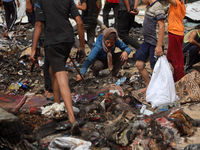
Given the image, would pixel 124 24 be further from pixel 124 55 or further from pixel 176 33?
pixel 176 33

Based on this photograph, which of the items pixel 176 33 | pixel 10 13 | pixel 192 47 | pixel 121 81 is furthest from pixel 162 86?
pixel 10 13

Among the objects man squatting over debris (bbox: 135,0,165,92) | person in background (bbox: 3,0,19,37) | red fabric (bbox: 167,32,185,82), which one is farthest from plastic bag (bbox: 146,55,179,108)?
person in background (bbox: 3,0,19,37)

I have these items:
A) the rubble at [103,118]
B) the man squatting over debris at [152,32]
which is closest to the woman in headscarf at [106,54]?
the rubble at [103,118]

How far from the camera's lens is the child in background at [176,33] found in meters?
3.99

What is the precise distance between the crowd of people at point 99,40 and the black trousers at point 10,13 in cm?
401

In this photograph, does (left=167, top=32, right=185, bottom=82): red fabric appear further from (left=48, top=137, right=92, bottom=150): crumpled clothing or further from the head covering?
(left=48, top=137, right=92, bottom=150): crumpled clothing

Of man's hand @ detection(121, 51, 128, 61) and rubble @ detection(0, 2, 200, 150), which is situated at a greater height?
man's hand @ detection(121, 51, 128, 61)

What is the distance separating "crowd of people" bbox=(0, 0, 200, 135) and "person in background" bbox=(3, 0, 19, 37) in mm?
3964

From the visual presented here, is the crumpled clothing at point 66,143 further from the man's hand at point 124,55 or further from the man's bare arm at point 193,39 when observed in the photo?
the man's bare arm at point 193,39

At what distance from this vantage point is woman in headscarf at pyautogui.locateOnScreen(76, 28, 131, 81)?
172 inches

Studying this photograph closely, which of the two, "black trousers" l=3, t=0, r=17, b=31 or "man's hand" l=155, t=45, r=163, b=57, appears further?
"black trousers" l=3, t=0, r=17, b=31

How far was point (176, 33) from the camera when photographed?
162 inches

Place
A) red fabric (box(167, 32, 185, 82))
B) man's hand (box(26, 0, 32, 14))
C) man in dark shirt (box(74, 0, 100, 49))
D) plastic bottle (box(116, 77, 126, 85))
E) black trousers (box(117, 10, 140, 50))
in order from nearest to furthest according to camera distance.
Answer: red fabric (box(167, 32, 185, 82)) → plastic bottle (box(116, 77, 126, 85)) → man's hand (box(26, 0, 32, 14)) → man in dark shirt (box(74, 0, 100, 49)) → black trousers (box(117, 10, 140, 50))

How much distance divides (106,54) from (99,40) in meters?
0.32
